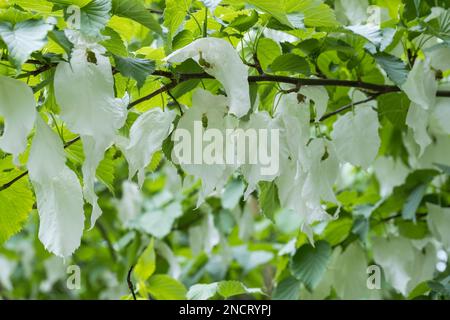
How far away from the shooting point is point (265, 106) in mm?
941

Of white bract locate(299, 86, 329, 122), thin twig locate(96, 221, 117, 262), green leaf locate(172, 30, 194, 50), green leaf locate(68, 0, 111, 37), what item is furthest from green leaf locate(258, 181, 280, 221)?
thin twig locate(96, 221, 117, 262)

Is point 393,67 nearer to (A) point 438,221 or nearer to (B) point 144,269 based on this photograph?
(A) point 438,221

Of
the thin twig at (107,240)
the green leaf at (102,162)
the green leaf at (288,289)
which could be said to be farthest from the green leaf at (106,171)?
the thin twig at (107,240)

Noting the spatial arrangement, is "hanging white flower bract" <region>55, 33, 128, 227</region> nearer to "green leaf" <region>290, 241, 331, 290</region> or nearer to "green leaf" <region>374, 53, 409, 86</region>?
"green leaf" <region>374, 53, 409, 86</region>

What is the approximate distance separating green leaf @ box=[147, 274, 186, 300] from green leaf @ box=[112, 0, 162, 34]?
63 cm

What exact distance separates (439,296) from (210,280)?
68 cm

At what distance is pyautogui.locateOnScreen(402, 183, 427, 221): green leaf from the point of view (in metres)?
1.16

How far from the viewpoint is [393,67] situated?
2.73ft

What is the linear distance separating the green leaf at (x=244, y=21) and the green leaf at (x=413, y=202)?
0.53 metres

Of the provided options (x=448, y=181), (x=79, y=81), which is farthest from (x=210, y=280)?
(x=79, y=81)

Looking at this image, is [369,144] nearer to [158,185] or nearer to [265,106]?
[265,106]

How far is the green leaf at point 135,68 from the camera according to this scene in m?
0.66

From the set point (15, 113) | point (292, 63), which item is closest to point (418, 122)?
point (292, 63)

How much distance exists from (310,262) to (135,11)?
0.64m
